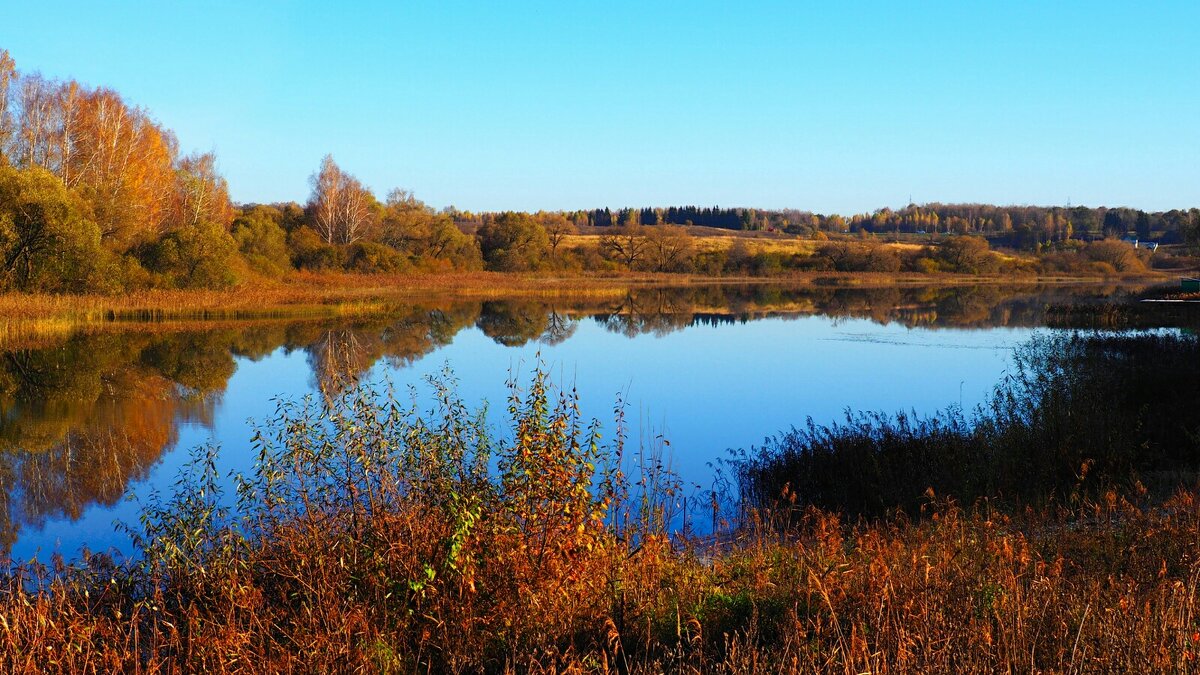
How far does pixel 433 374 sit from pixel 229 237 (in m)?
26.6

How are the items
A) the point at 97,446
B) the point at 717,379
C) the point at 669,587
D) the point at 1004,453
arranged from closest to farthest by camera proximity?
the point at 669,587 → the point at 1004,453 → the point at 97,446 → the point at 717,379

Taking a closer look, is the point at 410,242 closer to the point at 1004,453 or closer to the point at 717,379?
the point at 717,379

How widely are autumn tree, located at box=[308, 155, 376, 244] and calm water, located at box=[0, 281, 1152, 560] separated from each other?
23.7m

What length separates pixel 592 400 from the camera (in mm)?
17016

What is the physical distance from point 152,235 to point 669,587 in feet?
120

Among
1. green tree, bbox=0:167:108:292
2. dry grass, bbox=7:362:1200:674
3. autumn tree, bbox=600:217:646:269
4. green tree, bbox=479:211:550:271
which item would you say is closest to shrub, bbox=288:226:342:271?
Answer: green tree, bbox=479:211:550:271

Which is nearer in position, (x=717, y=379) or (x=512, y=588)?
(x=512, y=588)

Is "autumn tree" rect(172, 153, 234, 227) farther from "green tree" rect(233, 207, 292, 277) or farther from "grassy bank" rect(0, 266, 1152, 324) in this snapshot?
"grassy bank" rect(0, 266, 1152, 324)

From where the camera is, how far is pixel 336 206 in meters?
62.1

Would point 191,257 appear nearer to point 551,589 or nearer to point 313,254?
point 313,254

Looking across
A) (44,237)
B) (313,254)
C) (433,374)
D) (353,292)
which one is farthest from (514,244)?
(433,374)

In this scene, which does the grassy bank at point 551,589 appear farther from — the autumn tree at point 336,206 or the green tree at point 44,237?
the autumn tree at point 336,206

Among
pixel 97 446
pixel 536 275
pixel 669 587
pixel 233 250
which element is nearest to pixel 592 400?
pixel 97 446

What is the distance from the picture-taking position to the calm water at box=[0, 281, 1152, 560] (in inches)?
437
